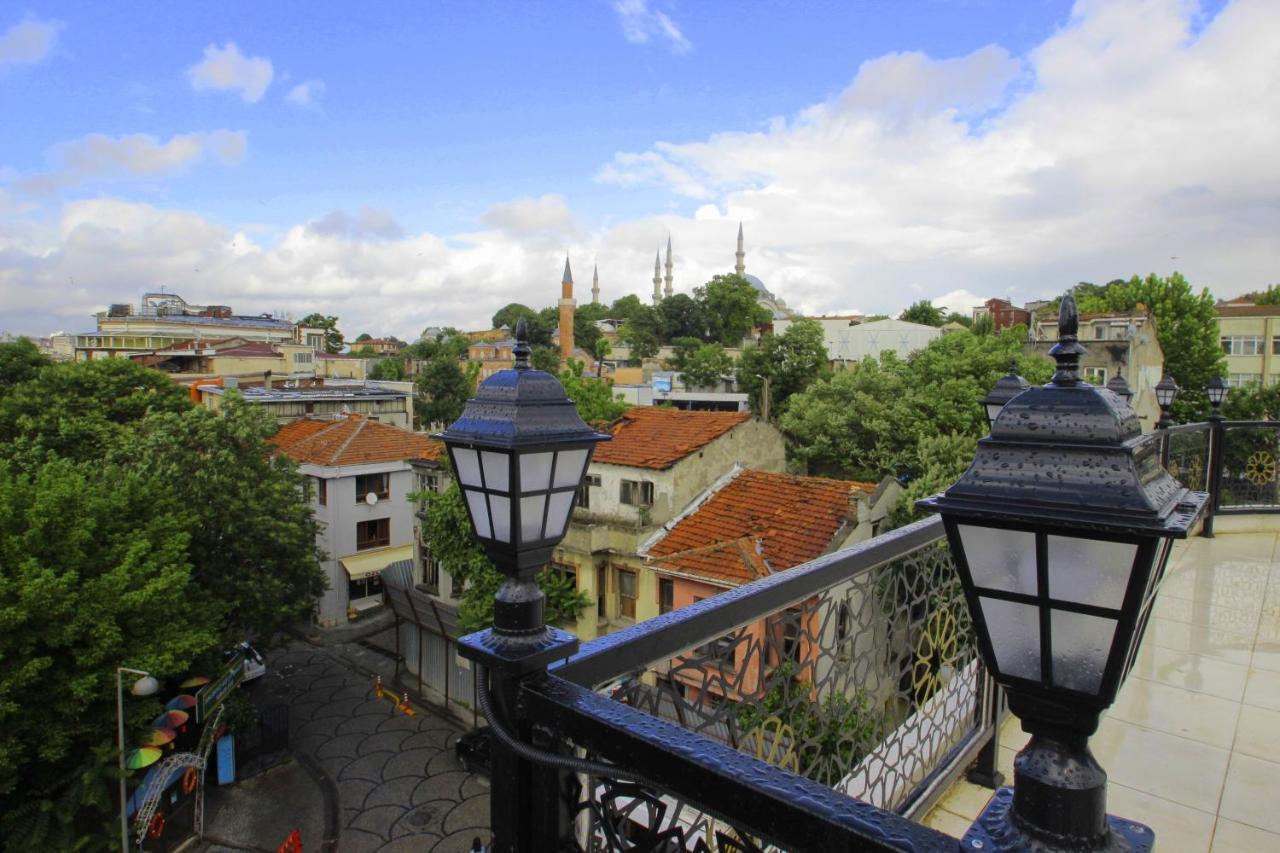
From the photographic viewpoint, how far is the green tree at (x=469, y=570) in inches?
588

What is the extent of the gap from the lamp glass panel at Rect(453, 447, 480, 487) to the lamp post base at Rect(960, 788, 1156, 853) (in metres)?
1.58

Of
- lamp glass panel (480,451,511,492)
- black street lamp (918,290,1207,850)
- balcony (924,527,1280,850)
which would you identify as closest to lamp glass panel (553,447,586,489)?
lamp glass panel (480,451,511,492)

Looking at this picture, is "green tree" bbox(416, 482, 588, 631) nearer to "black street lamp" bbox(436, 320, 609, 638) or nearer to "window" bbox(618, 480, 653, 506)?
"window" bbox(618, 480, 653, 506)

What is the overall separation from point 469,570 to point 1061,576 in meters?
15.1

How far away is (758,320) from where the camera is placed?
2948 inches

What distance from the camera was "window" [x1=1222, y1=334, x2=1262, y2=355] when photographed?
35.5m

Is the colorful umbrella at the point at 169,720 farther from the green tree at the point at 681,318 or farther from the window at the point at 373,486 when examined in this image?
the green tree at the point at 681,318

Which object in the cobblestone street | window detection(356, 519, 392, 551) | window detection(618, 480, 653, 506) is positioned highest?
window detection(618, 480, 653, 506)

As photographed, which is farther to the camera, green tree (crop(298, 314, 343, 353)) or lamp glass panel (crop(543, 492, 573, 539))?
green tree (crop(298, 314, 343, 353))

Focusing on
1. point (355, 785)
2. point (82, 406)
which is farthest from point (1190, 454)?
point (82, 406)

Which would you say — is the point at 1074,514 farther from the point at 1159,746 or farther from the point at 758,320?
the point at 758,320

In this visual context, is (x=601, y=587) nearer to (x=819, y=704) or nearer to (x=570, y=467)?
(x=819, y=704)

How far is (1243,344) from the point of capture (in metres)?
35.9

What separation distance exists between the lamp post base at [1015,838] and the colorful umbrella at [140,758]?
13.4 m
